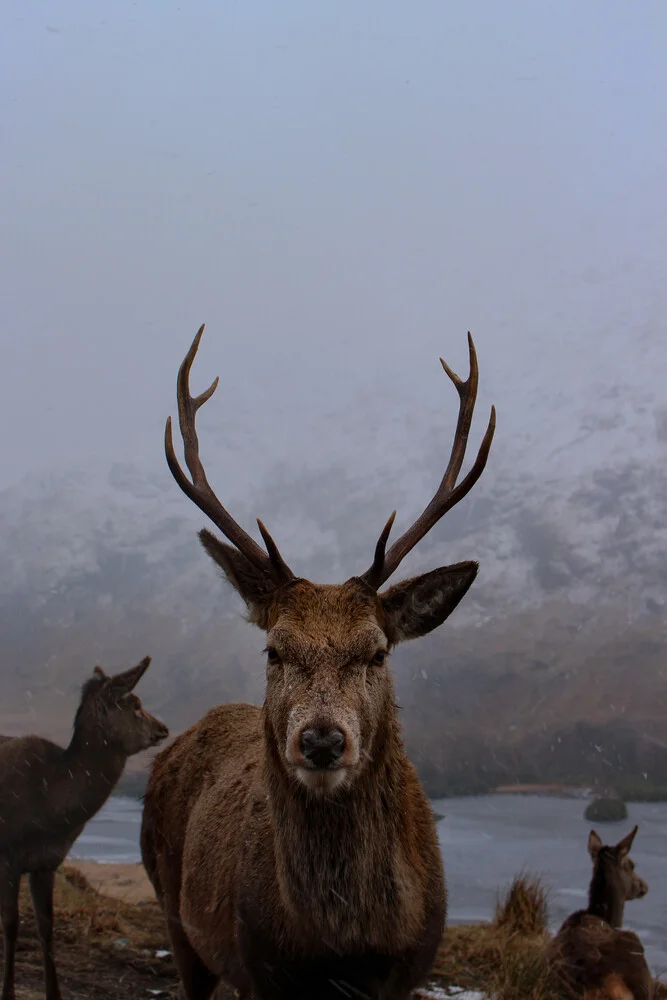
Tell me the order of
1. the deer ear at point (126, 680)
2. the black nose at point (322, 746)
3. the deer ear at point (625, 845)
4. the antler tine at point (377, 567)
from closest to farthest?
the black nose at point (322, 746), the antler tine at point (377, 567), the deer ear at point (126, 680), the deer ear at point (625, 845)

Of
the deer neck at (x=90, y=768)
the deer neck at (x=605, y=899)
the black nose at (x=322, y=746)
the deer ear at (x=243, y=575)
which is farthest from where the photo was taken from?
the deer neck at (x=605, y=899)

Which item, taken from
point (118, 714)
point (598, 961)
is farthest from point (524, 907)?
point (118, 714)

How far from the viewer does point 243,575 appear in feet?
13.0

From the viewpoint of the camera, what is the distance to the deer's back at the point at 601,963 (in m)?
5.06

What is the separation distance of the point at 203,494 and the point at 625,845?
15.1 feet

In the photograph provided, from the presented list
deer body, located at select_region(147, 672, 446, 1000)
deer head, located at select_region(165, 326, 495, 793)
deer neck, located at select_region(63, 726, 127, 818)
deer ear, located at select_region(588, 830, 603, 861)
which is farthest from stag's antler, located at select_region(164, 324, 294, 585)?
deer ear, located at select_region(588, 830, 603, 861)

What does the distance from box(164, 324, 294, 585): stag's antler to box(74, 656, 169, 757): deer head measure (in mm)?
2213

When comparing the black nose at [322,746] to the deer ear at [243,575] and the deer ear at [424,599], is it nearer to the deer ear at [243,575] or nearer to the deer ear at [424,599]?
the deer ear at [424,599]

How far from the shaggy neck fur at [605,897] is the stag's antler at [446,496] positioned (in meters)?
3.72

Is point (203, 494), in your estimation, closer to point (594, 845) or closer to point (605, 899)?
point (605, 899)

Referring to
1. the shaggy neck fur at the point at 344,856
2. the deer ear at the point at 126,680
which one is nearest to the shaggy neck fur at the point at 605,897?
the deer ear at the point at 126,680

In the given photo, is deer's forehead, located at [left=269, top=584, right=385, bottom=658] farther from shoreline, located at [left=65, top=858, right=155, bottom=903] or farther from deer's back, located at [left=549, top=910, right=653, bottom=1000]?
shoreline, located at [left=65, top=858, right=155, bottom=903]

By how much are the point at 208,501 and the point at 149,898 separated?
18.3 feet

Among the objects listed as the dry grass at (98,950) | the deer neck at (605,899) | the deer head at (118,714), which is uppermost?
the deer head at (118,714)
